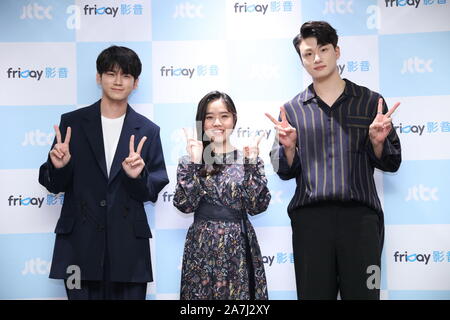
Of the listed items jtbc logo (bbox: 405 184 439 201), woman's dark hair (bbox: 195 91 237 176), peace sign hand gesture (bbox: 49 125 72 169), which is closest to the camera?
peace sign hand gesture (bbox: 49 125 72 169)

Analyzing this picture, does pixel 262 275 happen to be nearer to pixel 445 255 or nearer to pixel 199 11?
pixel 445 255

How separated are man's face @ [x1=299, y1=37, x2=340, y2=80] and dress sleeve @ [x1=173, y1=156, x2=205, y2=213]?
Answer: 0.83m

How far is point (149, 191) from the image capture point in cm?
313

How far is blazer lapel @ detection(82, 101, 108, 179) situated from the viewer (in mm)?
3213

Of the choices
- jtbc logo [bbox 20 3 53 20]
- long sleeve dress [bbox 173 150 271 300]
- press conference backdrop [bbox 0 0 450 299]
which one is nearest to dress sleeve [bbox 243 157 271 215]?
long sleeve dress [bbox 173 150 271 300]

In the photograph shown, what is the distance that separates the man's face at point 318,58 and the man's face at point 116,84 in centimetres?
101

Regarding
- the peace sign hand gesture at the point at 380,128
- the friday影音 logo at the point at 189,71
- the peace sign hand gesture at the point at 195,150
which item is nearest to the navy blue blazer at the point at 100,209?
the peace sign hand gesture at the point at 195,150

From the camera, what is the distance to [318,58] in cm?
309

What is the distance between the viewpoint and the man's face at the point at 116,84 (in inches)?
129

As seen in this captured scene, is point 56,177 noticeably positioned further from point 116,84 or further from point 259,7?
point 259,7

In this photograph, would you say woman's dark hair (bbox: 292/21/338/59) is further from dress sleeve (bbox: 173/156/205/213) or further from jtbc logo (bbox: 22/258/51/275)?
jtbc logo (bbox: 22/258/51/275)

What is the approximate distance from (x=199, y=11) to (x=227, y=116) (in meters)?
0.83

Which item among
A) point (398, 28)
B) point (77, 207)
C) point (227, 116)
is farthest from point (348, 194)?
point (77, 207)

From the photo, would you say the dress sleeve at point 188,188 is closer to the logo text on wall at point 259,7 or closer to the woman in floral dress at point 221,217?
the woman in floral dress at point 221,217
